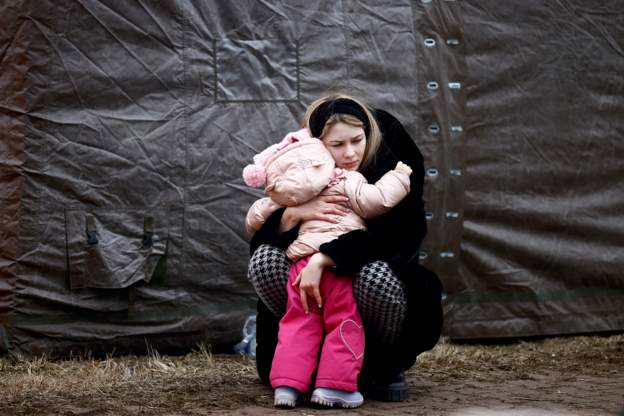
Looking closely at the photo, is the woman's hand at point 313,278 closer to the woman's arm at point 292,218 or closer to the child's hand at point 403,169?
the woman's arm at point 292,218

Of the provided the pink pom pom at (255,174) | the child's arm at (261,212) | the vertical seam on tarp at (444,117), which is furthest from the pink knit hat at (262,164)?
the vertical seam on tarp at (444,117)

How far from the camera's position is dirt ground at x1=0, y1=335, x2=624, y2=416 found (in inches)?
156

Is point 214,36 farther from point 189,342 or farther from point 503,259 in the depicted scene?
point 503,259

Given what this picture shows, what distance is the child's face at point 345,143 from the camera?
398 centimetres

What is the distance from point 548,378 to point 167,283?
1843 millimetres

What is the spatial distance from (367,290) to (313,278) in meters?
0.20

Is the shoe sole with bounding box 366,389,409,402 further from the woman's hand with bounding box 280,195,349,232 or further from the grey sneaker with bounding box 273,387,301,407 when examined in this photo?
the woman's hand with bounding box 280,195,349,232

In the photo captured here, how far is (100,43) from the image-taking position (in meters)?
5.12

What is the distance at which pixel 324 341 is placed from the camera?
3.92 m

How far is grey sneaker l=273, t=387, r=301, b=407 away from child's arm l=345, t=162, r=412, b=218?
0.68 m

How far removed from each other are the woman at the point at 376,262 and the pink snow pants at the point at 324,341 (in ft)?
0.19

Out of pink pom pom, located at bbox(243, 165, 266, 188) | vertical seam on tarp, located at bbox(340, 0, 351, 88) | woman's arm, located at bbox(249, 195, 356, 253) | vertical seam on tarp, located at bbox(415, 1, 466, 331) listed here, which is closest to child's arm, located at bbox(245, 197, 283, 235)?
woman's arm, located at bbox(249, 195, 356, 253)

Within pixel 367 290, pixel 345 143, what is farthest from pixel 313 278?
pixel 345 143

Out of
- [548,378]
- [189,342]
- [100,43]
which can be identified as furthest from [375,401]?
[100,43]
